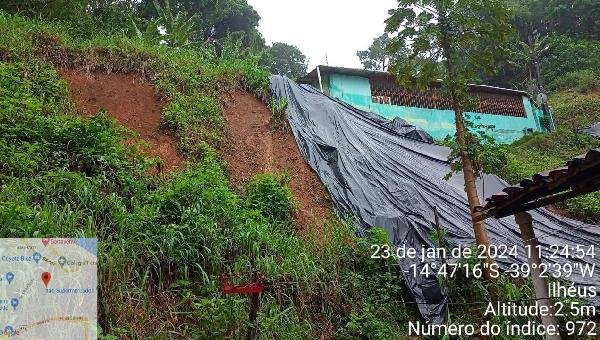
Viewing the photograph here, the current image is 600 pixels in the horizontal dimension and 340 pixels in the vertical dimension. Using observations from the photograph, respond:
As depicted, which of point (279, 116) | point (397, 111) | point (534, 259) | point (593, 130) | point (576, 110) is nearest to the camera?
point (534, 259)

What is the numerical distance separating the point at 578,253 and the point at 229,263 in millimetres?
6283

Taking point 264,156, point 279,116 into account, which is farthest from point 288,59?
point 264,156

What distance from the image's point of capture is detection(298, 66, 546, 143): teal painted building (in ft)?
45.6

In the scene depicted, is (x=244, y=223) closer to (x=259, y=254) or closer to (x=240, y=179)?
(x=259, y=254)

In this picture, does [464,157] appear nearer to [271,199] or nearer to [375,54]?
[271,199]

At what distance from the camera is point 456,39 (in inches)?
227

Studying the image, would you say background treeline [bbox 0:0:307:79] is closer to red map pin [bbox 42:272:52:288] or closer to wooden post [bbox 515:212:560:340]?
red map pin [bbox 42:272:52:288]

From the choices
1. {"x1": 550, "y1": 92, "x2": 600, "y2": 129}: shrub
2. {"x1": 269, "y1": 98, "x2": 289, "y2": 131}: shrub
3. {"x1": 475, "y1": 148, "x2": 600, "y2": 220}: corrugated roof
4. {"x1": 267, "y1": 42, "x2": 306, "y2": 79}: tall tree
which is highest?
{"x1": 267, "y1": 42, "x2": 306, "y2": 79}: tall tree

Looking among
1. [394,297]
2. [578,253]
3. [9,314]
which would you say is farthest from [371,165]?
[9,314]

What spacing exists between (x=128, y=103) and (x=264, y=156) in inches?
99.4

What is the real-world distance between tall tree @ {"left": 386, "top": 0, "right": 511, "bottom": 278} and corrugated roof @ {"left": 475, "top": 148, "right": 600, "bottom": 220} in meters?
1.61

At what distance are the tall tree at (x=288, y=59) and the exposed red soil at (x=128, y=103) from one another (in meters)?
16.0

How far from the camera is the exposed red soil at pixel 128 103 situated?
7.05 m
